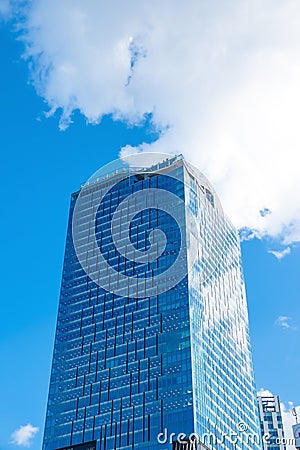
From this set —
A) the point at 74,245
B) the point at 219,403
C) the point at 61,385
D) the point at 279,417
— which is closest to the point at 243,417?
the point at 219,403

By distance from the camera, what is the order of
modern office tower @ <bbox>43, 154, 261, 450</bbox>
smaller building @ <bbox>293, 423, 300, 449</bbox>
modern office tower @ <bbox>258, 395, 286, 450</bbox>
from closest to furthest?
smaller building @ <bbox>293, 423, 300, 449</bbox>
modern office tower @ <bbox>43, 154, 261, 450</bbox>
modern office tower @ <bbox>258, 395, 286, 450</bbox>

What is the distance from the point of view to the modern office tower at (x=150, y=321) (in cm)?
9694

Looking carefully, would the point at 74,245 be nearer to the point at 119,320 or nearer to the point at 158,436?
the point at 119,320

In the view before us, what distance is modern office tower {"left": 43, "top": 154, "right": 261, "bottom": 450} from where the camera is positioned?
318 ft

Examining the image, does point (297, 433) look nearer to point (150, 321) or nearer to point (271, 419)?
point (150, 321)

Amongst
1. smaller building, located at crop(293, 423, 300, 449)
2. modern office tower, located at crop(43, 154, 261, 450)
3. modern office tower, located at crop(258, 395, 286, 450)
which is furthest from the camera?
modern office tower, located at crop(258, 395, 286, 450)

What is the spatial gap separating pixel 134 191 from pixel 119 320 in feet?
87.1

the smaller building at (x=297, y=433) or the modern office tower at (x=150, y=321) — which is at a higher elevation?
the modern office tower at (x=150, y=321)

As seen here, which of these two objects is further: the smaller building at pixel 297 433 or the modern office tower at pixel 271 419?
the modern office tower at pixel 271 419

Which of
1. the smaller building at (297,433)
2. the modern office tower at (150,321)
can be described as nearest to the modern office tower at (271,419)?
the modern office tower at (150,321)

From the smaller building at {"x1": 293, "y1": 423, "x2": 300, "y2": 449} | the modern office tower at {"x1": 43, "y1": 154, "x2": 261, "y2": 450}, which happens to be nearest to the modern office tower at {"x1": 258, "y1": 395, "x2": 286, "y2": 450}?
the modern office tower at {"x1": 43, "y1": 154, "x2": 261, "y2": 450}

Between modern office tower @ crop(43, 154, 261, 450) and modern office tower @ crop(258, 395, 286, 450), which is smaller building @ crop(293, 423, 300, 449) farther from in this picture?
modern office tower @ crop(258, 395, 286, 450)

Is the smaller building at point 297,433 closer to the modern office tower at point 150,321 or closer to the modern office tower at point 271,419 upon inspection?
the modern office tower at point 150,321

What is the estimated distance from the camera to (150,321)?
4178 inches
